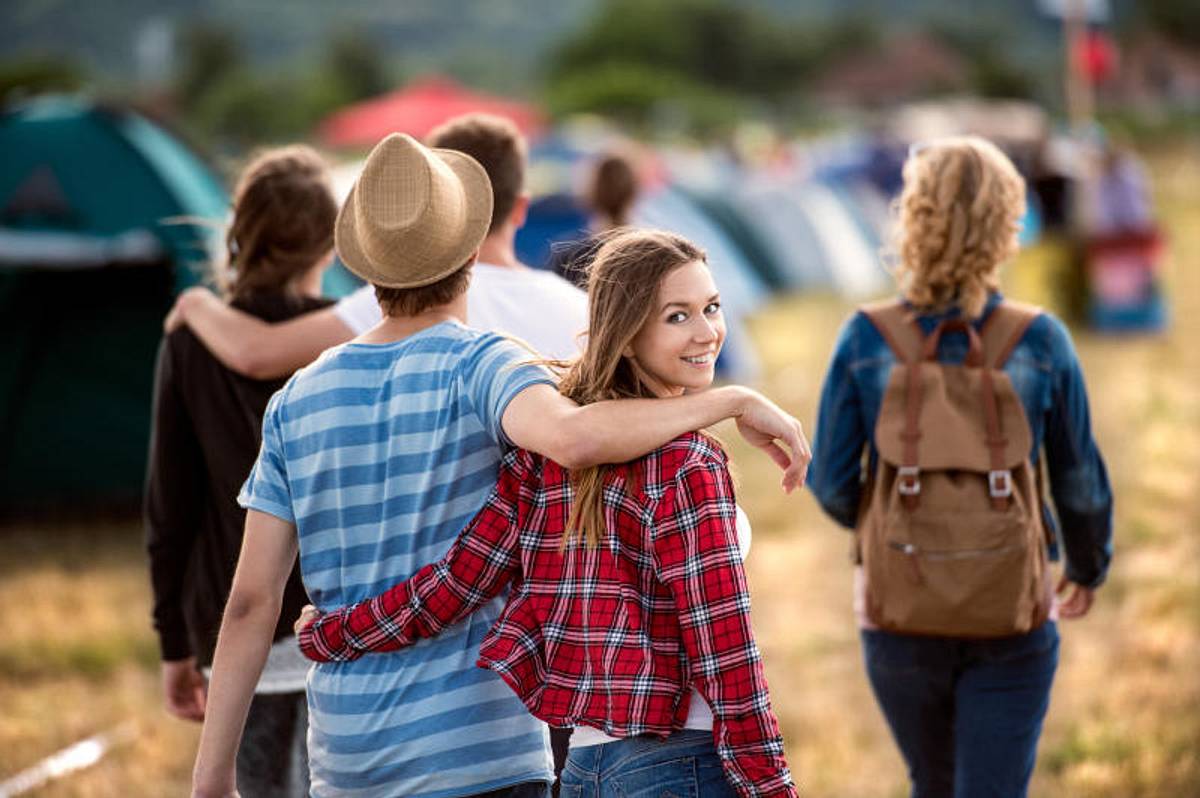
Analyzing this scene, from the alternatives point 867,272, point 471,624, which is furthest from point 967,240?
point 867,272

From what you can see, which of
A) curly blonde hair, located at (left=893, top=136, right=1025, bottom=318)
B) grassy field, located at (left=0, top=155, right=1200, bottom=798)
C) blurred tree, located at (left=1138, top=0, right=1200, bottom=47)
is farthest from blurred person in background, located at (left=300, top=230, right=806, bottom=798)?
blurred tree, located at (left=1138, top=0, right=1200, bottom=47)

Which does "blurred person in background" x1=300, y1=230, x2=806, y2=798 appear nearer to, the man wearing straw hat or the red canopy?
the man wearing straw hat

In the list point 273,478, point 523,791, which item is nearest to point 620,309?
point 273,478

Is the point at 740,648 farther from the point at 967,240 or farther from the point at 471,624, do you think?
the point at 967,240

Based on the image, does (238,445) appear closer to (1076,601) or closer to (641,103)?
(1076,601)

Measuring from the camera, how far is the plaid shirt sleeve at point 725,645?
2.03 metres

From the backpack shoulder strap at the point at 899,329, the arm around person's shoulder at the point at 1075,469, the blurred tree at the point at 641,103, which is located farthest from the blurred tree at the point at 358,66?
the arm around person's shoulder at the point at 1075,469

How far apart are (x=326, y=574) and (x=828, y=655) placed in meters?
3.73

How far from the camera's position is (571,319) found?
9.44ft

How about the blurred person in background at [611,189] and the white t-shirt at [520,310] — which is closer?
the white t-shirt at [520,310]

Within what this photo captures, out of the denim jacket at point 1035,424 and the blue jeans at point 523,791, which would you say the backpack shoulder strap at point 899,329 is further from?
the blue jeans at point 523,791

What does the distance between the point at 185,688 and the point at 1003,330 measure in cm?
172

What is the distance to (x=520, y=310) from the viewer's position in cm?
287

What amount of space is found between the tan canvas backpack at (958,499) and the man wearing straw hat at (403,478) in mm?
866
